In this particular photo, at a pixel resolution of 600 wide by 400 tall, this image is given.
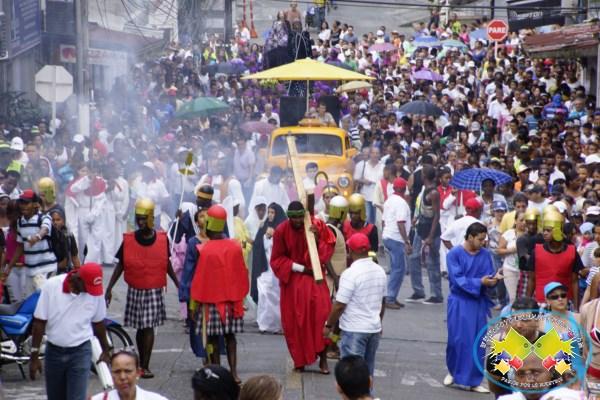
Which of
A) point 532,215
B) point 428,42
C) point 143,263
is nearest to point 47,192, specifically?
point 143,263

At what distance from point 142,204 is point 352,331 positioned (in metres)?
2.47

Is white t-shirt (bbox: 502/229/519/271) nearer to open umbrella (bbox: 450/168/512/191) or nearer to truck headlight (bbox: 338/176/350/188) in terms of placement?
open umbrella (bbox: 450/168/512/191)

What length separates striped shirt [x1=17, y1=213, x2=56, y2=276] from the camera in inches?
500

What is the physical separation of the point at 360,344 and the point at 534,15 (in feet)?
85.4

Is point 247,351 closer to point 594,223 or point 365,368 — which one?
point 594,223

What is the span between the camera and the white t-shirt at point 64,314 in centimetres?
940

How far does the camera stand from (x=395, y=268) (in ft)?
53.5

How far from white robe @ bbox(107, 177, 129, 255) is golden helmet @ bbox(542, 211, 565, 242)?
28.0 ft

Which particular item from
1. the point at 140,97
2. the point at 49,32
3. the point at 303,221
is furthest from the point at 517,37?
the point at 303,221

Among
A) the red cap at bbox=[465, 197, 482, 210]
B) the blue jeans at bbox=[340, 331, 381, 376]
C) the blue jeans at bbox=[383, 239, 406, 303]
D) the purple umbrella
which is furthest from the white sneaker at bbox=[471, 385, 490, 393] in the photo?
the purple umbrella

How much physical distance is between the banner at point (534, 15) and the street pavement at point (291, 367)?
19.1 m
